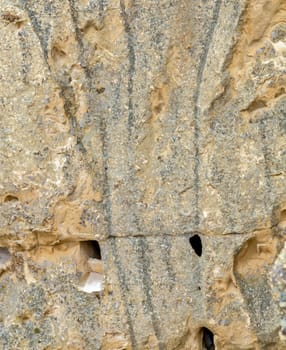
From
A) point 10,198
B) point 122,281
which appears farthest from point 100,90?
point 122,281

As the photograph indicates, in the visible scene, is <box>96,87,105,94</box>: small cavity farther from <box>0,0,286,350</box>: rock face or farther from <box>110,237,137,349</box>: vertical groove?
<box>110,237,137,349</box>: vertical groove

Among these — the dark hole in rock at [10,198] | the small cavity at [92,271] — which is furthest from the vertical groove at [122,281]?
the dark hole in rock at [10,198]

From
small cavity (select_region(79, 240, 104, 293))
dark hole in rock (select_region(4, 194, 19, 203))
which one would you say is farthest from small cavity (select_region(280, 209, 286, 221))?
dark hole in rock (select_region(4, 194, 19, 203))

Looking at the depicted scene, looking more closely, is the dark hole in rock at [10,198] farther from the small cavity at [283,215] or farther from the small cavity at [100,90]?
the small cavity at [283,215]

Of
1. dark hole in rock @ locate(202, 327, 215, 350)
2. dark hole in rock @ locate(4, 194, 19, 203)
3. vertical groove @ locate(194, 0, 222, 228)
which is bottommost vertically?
dark hole in rock @ locate(202, 327, 215, 350)

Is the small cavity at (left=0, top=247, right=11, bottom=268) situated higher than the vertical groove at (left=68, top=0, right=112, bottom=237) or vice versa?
the vertical groove at (left=68, top=0, right=112, bottom=237)

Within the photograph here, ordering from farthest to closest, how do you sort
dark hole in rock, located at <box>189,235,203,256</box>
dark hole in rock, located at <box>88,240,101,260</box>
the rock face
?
dark hole in rock, located at <box>88,240,101,260</box> → dark hole in rock, located at <box>189,235,203,256</box> → the rock face

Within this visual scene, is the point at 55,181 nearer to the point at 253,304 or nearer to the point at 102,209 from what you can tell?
the point at 102,209

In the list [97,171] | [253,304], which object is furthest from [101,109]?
[253,304]
